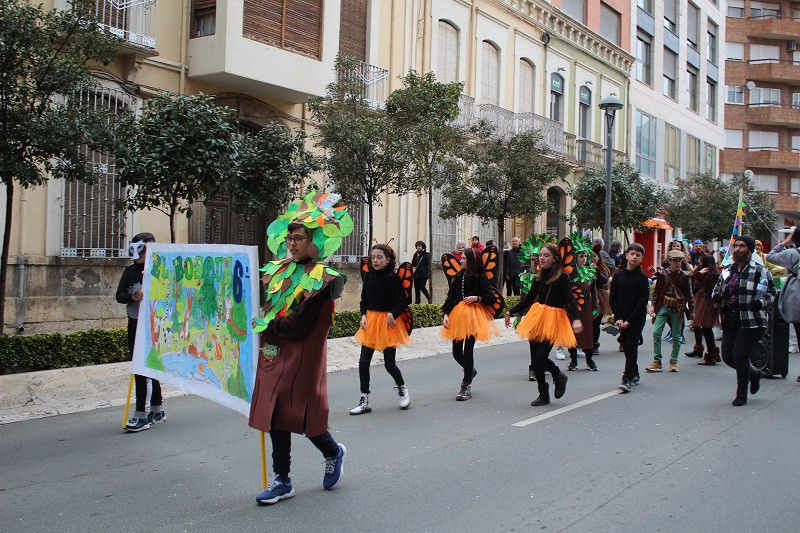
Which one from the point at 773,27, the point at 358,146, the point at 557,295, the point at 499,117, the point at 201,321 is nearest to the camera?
the point at 201,321

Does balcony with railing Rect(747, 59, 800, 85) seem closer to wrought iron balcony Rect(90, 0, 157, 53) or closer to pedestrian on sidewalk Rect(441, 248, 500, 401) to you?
wrought iron balcony Rect(90, 0, 157, 53)

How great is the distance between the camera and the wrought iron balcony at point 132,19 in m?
14.0

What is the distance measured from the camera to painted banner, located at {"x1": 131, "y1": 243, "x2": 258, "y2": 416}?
5402 millimetres

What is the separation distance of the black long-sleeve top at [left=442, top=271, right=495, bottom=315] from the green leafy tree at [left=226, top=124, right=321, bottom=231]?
15.0ft

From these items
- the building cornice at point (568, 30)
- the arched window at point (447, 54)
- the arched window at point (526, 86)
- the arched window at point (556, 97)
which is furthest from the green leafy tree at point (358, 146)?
the arched window at point (556, 97)

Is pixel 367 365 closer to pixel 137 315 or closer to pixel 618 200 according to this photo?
pixel 137 315

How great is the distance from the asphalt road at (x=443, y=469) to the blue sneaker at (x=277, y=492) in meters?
0.08

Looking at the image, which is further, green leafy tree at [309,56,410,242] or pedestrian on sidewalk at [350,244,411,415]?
green leafy tree at [309,56,410,242]

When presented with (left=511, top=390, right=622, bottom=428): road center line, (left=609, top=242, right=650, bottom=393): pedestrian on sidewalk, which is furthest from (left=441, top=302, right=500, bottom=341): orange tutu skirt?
(left=609, top=242, right=650, bottom=393): pedestrian on sidewalk

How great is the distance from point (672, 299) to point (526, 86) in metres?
17.4

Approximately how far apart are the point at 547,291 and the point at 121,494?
201 inches

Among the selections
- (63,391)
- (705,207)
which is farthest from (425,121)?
(705,207)

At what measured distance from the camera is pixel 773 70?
163ft

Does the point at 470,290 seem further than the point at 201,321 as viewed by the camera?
Yes
